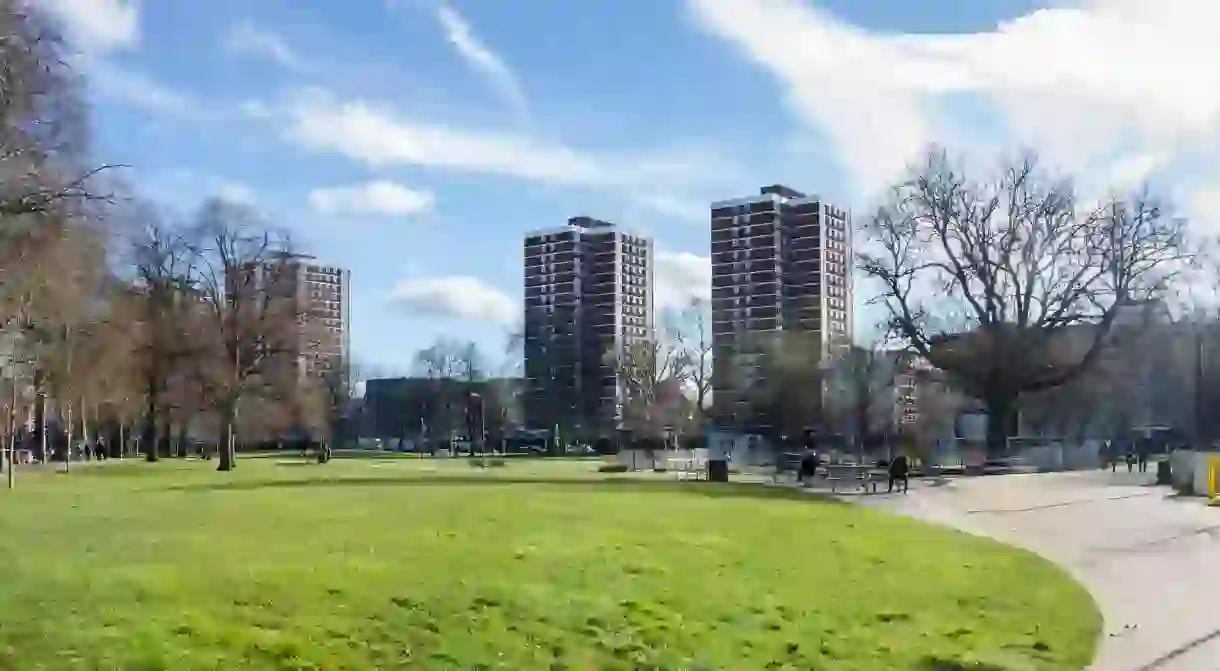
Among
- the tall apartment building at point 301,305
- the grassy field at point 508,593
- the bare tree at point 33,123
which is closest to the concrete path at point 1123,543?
→ the grassy field at point 508,593

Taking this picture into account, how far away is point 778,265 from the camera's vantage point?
372 ft

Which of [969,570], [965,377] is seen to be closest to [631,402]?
[965,377]

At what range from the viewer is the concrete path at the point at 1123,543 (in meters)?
14.2

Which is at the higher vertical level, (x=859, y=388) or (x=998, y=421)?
(x=859, y=388)

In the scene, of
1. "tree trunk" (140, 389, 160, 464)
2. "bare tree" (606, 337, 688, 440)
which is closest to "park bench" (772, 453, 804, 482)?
"tree trunk" (140, 389, 160, 464)

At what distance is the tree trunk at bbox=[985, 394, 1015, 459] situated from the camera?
62156 millimetres

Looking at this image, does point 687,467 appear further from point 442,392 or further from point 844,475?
point 442,392

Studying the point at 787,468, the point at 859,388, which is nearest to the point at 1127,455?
the point at 859,388

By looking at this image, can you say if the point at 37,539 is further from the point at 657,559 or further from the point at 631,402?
the point at 631,402

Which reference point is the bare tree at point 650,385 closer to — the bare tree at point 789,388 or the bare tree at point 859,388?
the bare tree at point 789,388

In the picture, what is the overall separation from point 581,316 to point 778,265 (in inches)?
861

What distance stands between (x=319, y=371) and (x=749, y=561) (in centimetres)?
6087

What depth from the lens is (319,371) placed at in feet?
246

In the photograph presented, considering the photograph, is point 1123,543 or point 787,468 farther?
point 787,468
